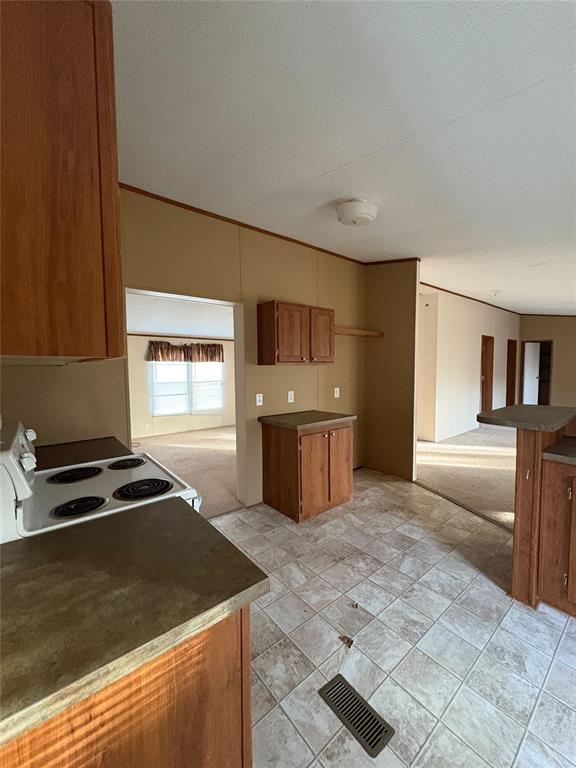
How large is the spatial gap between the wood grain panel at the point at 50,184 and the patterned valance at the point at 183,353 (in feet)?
23.2

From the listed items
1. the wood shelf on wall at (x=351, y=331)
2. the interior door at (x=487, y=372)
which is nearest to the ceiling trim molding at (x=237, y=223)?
the wood shelf on wall at (x=351, y=331)

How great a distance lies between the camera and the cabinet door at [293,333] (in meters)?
3.19

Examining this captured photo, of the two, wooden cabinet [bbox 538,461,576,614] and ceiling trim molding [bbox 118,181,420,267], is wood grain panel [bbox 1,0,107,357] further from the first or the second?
wooden cabinet [bbox 538,461,576,614]

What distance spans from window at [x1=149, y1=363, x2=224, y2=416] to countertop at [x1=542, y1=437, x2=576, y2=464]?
7.09 m

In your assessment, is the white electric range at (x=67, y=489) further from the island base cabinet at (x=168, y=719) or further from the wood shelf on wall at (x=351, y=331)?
the wood shelf on wall at (x=351, y=331)

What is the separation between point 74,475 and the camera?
A: 1.65 m

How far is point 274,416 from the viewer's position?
11.2ft

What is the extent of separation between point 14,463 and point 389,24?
195cm

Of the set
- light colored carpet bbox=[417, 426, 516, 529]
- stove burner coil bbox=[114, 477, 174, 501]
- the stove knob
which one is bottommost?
light colored carpet bbox=[417, 426, 516, 529]

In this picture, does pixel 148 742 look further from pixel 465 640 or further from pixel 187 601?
pixel 465 640

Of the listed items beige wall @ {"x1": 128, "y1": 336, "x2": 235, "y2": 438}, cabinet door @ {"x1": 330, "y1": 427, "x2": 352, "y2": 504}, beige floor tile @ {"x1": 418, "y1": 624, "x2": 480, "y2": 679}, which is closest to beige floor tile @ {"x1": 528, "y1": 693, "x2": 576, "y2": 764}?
beige floor tile @ {"x1": 418, "y1": 624, "x2": 480, "y2": 679}

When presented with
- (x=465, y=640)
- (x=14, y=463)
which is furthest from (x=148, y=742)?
(x=465, y=640)

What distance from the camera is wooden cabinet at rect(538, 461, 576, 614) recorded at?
1862mm

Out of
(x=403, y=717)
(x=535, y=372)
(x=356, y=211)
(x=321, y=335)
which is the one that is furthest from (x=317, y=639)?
(x=535, y=372)
